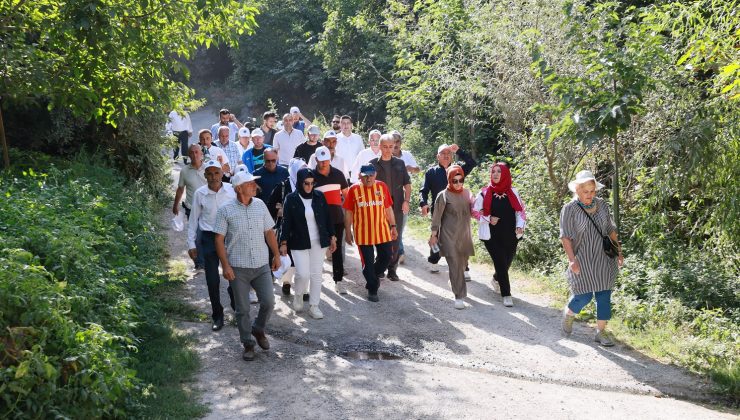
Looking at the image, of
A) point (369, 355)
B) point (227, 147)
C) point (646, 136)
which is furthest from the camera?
point (227, 147)

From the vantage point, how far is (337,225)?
10312 millimetres

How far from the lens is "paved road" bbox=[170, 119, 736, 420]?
677cm

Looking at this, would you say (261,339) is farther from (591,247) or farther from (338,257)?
(591,247)

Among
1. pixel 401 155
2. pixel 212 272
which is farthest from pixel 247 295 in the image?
pixel 401 155

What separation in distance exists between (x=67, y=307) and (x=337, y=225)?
5187 millimetres

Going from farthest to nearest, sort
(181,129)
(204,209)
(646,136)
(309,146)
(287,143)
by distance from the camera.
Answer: (181,129) < (287,143) < (309,146) < (646,136) < (204,209)

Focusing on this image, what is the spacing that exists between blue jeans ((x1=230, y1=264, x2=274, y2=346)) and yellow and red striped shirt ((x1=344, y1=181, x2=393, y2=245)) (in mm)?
2340

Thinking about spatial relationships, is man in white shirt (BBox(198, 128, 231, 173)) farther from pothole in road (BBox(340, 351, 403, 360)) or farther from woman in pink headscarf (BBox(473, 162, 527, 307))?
pothole in road (BBox(340, 351, 403, 360))

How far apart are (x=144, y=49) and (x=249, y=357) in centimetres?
511

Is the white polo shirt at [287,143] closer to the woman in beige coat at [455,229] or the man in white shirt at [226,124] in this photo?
the man in white shirt at [226,124]

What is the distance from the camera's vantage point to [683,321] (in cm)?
895

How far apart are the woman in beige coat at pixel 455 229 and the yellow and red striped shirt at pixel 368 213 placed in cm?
69

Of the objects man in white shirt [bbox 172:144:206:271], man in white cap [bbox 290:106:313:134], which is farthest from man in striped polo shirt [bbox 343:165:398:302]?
man in white cap [bbox 290:106:313:134]

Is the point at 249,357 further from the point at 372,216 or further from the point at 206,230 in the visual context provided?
the point at 372,216
